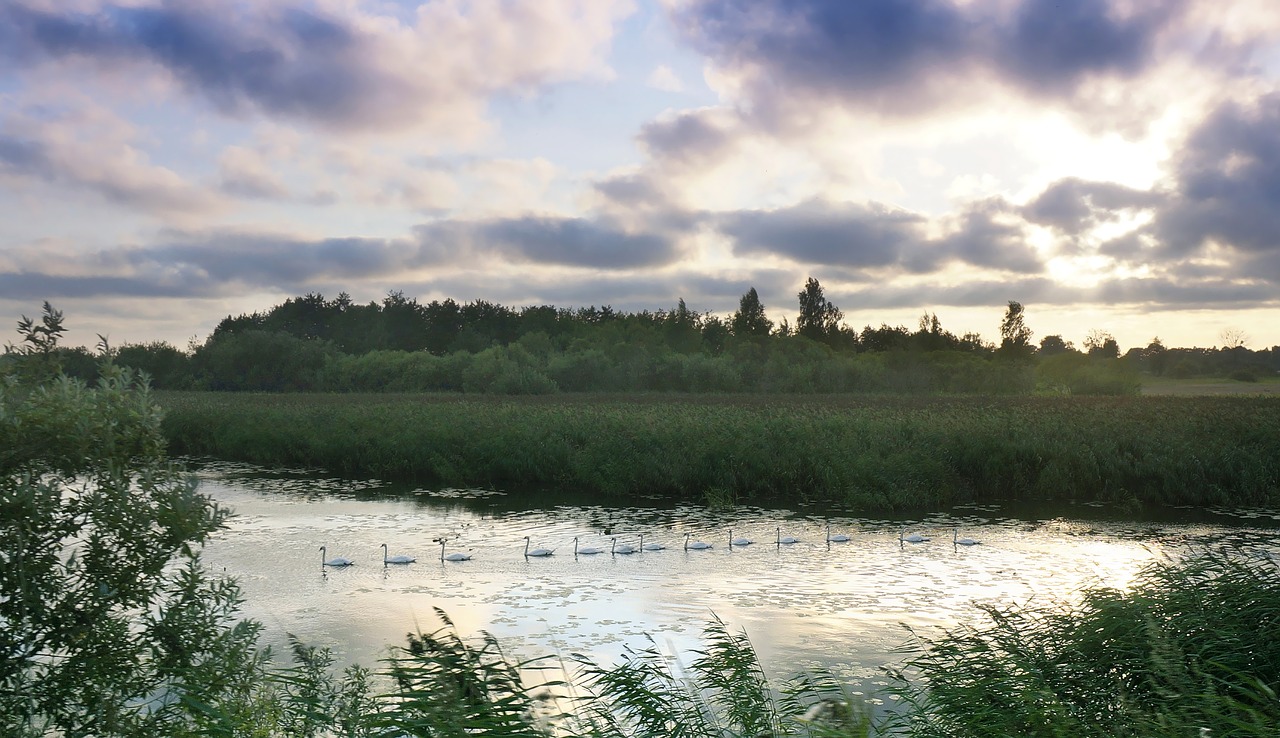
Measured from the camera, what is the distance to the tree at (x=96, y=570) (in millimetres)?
6539

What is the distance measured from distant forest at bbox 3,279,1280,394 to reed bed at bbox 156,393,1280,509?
23858mm

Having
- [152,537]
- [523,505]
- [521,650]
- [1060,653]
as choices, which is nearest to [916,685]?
[1060,653]

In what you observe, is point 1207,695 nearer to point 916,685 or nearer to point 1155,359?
point 916,685

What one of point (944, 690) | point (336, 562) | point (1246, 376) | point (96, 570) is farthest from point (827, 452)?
point (1246, 376)

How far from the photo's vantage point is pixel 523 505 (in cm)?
2158

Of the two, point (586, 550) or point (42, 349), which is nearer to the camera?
point (42, 349)

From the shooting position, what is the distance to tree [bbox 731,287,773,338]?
10138 centimetres

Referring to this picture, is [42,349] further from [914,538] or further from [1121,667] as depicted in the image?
[914,538]

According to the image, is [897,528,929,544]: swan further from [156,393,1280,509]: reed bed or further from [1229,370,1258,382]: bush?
[1229,370,1258,382]: bush

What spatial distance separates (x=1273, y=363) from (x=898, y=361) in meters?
40.0

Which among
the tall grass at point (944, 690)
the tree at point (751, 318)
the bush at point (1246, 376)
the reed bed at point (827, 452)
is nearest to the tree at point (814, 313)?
the tree at point (751, 318)

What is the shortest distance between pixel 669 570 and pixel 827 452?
10348 millimetres

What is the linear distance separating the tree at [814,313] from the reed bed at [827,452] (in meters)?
71.2

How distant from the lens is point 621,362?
208 feet
